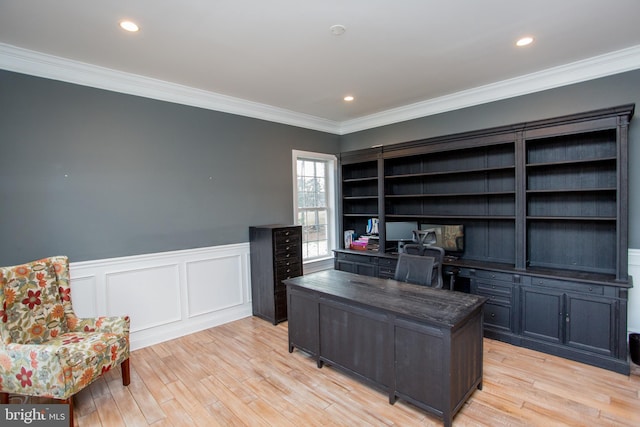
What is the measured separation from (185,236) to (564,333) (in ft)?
13.2

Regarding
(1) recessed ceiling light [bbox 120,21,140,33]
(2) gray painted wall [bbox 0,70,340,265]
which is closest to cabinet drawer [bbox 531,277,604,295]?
(2) gray painted wall [bbox 0,70,340,265]

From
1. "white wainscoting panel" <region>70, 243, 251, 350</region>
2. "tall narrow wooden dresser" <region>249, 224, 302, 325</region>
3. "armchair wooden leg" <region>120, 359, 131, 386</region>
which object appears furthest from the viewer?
"tall narrow wooden dresser" <region>249, 224, 302, 325</region>

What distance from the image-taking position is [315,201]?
17.3 ft

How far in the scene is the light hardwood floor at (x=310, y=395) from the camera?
2162 mm

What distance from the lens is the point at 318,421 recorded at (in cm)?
216

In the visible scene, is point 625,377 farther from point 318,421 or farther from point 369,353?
point 318,421

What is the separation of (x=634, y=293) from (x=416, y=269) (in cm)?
206

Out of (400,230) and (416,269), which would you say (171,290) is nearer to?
(416,269)

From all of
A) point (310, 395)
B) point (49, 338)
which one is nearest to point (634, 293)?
point (310, 395)

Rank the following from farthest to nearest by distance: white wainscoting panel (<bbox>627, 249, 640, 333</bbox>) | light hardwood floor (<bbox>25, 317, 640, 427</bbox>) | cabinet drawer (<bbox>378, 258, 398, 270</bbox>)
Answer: cabinet drawer (<bbox>378, 258, 398, 270</bbox>)
white wainscoting panel (<bbox>627, 249, 640, 333</bbox>)
light hardwood floor (<bbox>25, 317, 640, 427</bbox>)

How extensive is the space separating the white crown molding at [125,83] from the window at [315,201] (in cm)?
76

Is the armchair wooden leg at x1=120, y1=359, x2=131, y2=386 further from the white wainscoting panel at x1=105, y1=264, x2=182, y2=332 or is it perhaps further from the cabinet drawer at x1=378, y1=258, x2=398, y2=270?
the cabinet drawer at x1=378, y1=258, x2=398, y2=270

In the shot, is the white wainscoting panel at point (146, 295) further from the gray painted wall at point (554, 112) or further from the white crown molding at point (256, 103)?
the gray painted wall at point (554, 112)

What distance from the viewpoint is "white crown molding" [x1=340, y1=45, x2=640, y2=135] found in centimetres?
298
